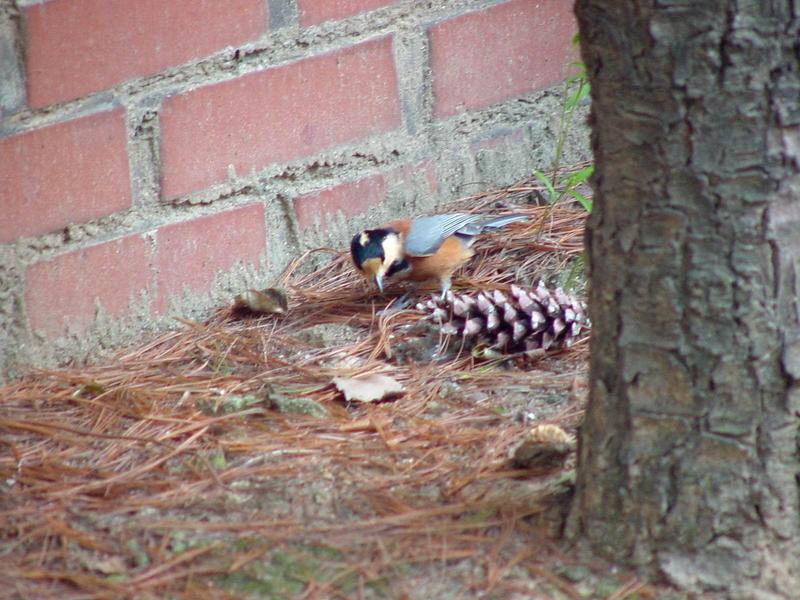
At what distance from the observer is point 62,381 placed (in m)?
2.25

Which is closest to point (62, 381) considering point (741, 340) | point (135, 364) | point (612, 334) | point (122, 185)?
point (135, 364)

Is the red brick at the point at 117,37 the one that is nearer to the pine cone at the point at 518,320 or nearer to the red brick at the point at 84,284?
the red brick at the point at 84,284

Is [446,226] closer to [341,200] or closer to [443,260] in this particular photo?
[443,260]

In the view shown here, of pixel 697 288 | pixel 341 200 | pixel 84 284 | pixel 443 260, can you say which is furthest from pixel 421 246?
pixel 697 288

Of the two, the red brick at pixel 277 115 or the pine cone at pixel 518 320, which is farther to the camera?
the red brick at pixel 277 115

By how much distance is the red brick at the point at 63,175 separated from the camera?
2.29 m

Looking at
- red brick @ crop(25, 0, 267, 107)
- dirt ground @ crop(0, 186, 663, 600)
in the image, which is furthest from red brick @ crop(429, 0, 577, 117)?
dirt ground @ crop(0, 186, 663, 600)

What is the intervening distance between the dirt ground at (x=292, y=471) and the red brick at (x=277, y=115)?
0.36m

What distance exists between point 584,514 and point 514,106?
1732 millimetres

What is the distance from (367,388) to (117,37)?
0.95 m

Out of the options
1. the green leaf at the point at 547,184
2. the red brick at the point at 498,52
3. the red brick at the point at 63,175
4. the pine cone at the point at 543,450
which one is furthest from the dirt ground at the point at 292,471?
the red brick at the point at 498,52

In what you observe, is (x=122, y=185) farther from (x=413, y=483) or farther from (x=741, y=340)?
(x=741, y=340)

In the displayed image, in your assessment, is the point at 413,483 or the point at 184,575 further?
the point at 413,483

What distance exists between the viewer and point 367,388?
7.08 ft
